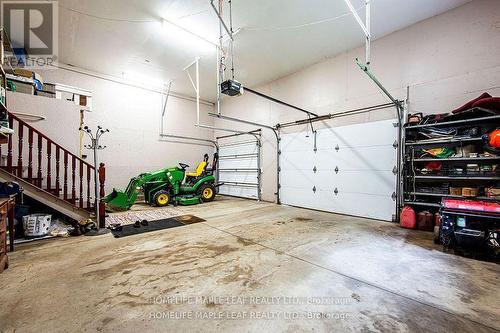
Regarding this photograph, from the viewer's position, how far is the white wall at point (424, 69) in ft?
10.7

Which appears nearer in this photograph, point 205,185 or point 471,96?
point 471,96

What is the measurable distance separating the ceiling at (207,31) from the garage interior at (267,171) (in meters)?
0.04

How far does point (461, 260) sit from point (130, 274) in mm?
3726

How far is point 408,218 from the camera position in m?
3.61

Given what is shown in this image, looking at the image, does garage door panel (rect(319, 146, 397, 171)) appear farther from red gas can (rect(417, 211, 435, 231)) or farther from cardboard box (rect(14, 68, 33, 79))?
cardboard box (rect(14, 68, 33, 79))

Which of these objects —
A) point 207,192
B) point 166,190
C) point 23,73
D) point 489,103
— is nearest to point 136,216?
point 166,190

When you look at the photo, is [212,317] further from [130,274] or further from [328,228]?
[328,228]

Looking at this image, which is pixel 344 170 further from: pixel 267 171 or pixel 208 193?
pixel 208 193

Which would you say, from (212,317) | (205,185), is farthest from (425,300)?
(205,185)

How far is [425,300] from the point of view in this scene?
1635 mm

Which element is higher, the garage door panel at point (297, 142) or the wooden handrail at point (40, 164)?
the garage door panel at point (297, 142)

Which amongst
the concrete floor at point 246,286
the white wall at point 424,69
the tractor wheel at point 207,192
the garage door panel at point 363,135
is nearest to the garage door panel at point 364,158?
the garage door panel at point 363,135

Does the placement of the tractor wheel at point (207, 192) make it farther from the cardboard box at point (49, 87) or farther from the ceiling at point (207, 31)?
the cardboard box at point (49, 87)

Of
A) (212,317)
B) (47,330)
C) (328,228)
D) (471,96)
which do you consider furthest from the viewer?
(328,228)
